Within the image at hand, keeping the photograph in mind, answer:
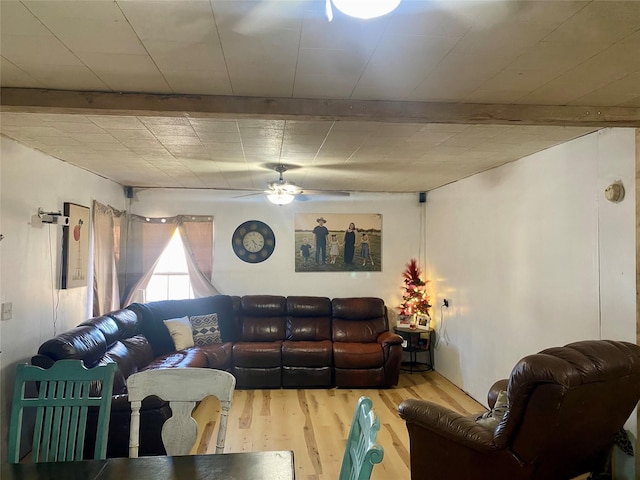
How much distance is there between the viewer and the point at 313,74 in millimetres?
2055

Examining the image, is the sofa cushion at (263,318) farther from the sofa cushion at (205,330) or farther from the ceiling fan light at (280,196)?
the ceiling fan light at (280,196)

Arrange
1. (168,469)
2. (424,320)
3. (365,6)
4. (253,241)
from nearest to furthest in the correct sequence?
1. (365,6)
2. (168,469)
3. (424,320)
4. (253,241)

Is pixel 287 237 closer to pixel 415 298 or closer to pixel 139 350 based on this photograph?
pixel 415 298

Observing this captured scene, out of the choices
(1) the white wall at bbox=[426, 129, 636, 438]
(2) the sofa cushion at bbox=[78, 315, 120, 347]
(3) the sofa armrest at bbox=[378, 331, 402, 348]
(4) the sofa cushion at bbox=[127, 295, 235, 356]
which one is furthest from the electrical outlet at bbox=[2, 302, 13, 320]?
(1) the white wall at bbox=[426, 129, 636, 438]

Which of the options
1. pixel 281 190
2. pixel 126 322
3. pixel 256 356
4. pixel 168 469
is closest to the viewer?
pixel 168 469

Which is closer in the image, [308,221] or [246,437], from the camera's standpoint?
[246,437]

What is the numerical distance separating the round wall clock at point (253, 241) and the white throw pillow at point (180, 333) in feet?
4.27

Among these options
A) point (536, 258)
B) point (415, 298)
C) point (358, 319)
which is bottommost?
point (358, 319)

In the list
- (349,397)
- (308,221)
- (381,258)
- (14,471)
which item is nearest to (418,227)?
(381,258)

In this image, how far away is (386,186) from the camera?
5.71 m

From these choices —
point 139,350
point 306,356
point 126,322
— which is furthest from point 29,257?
point 306,356

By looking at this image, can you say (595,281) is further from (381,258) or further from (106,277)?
(106,277)

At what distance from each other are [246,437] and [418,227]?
12.9 feet

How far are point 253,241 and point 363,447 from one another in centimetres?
500
